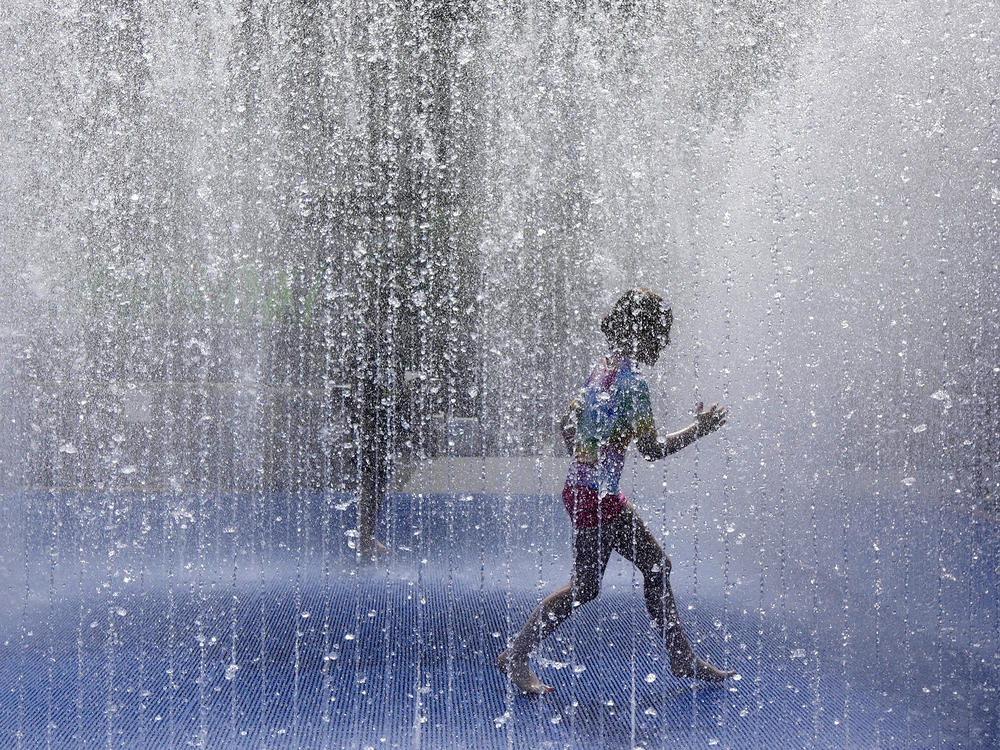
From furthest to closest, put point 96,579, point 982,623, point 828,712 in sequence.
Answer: point 96,579 < point 982,623 < point 828,712

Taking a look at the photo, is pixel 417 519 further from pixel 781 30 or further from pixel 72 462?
pixel 781 30

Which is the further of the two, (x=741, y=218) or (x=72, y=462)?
(x=72, y=462)

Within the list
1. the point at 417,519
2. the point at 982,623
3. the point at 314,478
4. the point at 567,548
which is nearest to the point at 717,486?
the point at 567,548

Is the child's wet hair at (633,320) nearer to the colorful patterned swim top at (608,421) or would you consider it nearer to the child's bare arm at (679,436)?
the colorful patterned swim top at (608,421)

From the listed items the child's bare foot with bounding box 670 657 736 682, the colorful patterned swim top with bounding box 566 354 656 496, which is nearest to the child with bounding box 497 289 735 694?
the colorful patterned swim top with bounding box 566 354 656 496

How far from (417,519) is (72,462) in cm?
300

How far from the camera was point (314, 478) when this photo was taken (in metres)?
7.07

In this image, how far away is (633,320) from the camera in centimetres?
233

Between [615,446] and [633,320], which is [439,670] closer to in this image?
[615,446]

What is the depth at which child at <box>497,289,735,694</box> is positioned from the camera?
2307 millimetres

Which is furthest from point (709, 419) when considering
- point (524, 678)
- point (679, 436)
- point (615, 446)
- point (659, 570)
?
point (524, 678)

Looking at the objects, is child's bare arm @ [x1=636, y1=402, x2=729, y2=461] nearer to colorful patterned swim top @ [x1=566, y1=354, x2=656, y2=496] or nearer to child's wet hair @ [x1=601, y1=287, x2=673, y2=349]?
colorful patterned swim top @ [x1=566, y1=354, x2=656, y2=496]

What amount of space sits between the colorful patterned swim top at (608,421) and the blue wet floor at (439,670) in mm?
687

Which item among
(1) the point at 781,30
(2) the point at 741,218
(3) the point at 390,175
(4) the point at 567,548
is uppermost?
(1) the point at 781,30
